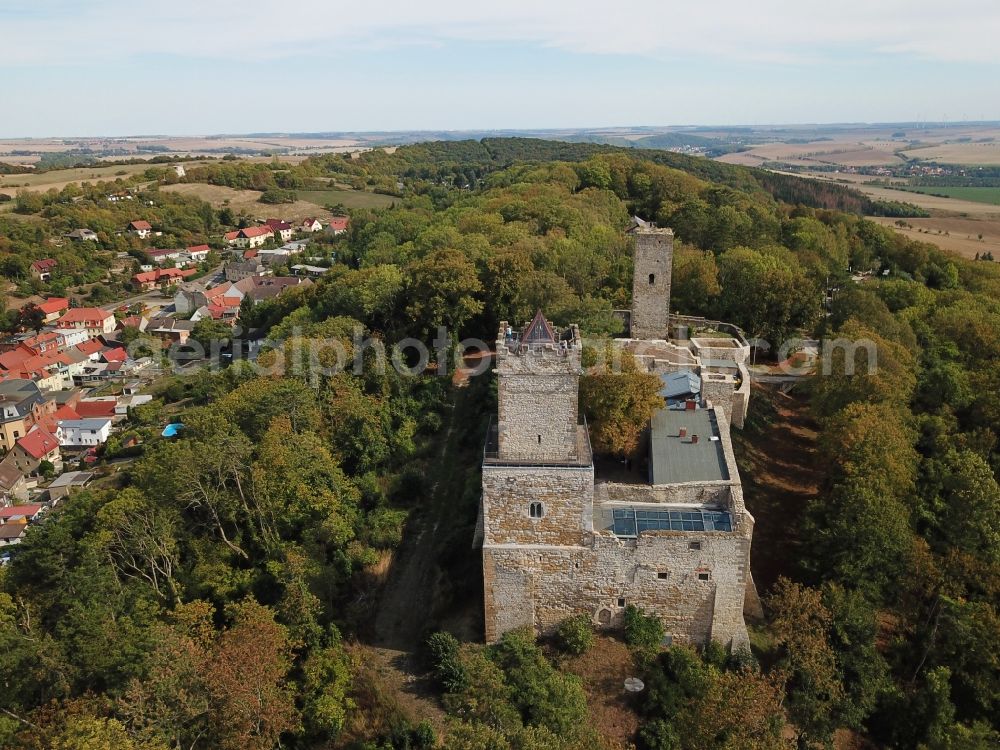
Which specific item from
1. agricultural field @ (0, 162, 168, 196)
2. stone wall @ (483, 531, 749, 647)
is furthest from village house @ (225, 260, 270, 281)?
stone wall @ (483, 531, 749, 647)

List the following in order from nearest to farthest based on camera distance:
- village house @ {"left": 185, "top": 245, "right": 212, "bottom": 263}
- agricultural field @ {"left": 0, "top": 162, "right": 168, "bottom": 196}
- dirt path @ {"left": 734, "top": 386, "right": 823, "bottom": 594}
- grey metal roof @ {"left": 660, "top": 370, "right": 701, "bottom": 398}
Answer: dirt path @ {"left": 734, "top": 386, "right": 823, "bottom": 594} → grey metal roof @ {"left": 660, "top": 370, "right": 701, "bottom": 398} → village house @ {"left": 185, "top": 245, "right": 212, "bottom": 263} → agricultural field @ {"left": 0, "top": 162, "right": 168, "bottom": 196}

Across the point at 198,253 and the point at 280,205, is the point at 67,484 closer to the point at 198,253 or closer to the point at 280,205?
the point at 198,253

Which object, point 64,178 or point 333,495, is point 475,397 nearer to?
point 333,495

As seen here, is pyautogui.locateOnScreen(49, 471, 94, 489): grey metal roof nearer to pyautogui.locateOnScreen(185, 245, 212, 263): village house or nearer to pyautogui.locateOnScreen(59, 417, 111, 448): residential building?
pyautogui.locateOnScreen(59, 417, 111, 448): residential building

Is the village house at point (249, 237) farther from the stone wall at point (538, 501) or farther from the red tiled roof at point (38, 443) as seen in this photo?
the stone wall at point (538, 501)

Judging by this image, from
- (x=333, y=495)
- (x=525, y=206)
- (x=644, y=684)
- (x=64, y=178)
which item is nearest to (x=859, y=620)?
(x=644, y=684)

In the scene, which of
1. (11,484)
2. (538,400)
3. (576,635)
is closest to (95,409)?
(11,484)

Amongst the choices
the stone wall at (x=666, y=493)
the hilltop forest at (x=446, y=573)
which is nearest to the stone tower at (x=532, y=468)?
the hilltop forest at (x=446, y=573)
